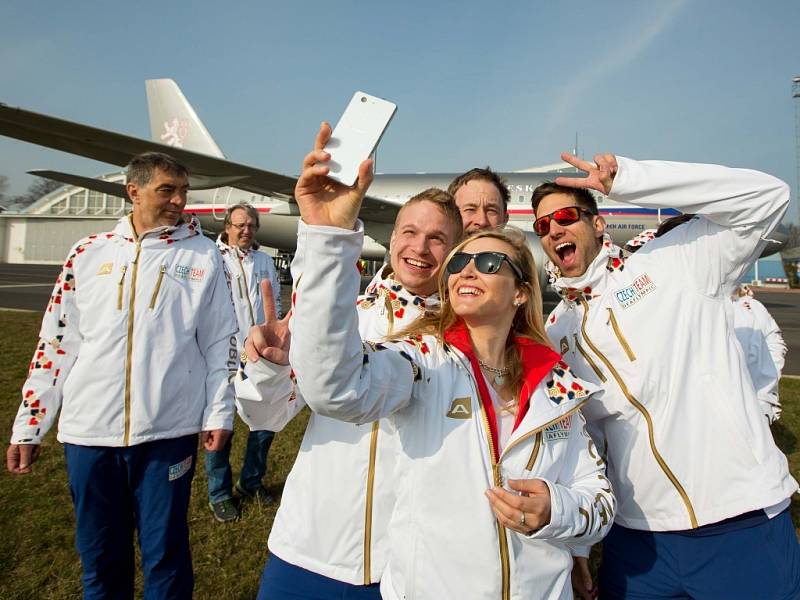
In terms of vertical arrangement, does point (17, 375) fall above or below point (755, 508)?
below

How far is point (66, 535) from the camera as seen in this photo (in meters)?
3.14

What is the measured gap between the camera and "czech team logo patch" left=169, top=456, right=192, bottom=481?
2.17 metres

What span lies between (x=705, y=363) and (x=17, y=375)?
7564 mm

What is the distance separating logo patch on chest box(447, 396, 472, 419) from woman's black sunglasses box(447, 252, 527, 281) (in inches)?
14.2

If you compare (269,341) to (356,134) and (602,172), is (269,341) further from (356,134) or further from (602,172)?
(602,172)

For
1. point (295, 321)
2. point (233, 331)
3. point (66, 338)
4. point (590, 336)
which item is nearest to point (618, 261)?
point (590, 336)

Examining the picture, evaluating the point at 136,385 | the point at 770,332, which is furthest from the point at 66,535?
the point at 770,332

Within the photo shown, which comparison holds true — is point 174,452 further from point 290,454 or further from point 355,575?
point 290,454

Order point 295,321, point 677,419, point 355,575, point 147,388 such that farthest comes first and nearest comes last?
1. point 147,388
2. point 677,419
3. point 355,575
4. point 295,321

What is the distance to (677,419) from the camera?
156 cm

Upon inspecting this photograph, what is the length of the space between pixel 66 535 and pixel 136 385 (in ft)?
5.93

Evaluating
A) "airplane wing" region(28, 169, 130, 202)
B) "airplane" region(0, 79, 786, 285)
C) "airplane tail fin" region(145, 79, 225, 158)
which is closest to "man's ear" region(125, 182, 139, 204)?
"airplane" region(0, 79, 786, 285)

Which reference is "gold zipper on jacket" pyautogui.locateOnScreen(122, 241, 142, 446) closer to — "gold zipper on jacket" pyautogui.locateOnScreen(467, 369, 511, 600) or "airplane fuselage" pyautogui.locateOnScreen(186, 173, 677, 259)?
"gold zipper on jacket" pyautogui.locateOnScreen(467, 369, 511, 600)

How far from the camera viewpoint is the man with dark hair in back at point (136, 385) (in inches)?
82.3
